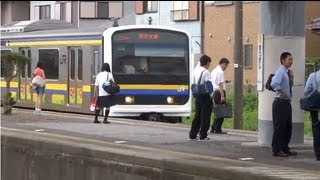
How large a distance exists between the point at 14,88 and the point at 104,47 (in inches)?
251

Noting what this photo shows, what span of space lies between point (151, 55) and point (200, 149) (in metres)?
10.1

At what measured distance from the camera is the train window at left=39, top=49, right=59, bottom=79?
23.0 metres

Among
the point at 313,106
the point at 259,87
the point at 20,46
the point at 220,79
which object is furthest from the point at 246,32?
the point at 313,106

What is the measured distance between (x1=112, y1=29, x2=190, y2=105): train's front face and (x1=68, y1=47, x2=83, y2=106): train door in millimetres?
2028

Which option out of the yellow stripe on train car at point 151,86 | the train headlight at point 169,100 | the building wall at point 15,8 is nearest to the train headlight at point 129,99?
the yellow stripe on train car at point 151,86

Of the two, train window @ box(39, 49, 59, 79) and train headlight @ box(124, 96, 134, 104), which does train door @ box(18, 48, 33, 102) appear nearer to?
train window @ box(39, 49, 59, 79)

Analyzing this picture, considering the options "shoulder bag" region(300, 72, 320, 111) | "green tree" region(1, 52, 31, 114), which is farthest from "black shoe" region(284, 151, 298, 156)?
"green tree" region(1, 52, 31, 114)

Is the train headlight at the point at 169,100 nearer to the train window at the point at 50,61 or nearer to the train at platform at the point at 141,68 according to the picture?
the train at platform at the point at 141,68

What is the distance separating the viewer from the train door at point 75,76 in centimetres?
2155

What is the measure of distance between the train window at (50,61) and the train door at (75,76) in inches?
33.3

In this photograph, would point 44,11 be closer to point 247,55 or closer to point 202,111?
point 202,111

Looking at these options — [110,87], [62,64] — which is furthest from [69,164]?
[62,64]

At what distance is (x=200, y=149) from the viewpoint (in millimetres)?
10312

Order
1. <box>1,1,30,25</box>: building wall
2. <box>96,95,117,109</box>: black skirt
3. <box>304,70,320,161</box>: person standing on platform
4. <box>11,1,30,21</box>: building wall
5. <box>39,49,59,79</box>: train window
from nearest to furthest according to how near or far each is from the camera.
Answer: <box>11,1,30,21</box>: building wall
<box>1,1,30,25</box>: building wall
<box>304,70,320,161</box>: person standing on platform
<box>96,95,117,109</box>: black skirt
<box>39,49,59,79</box>: train window
